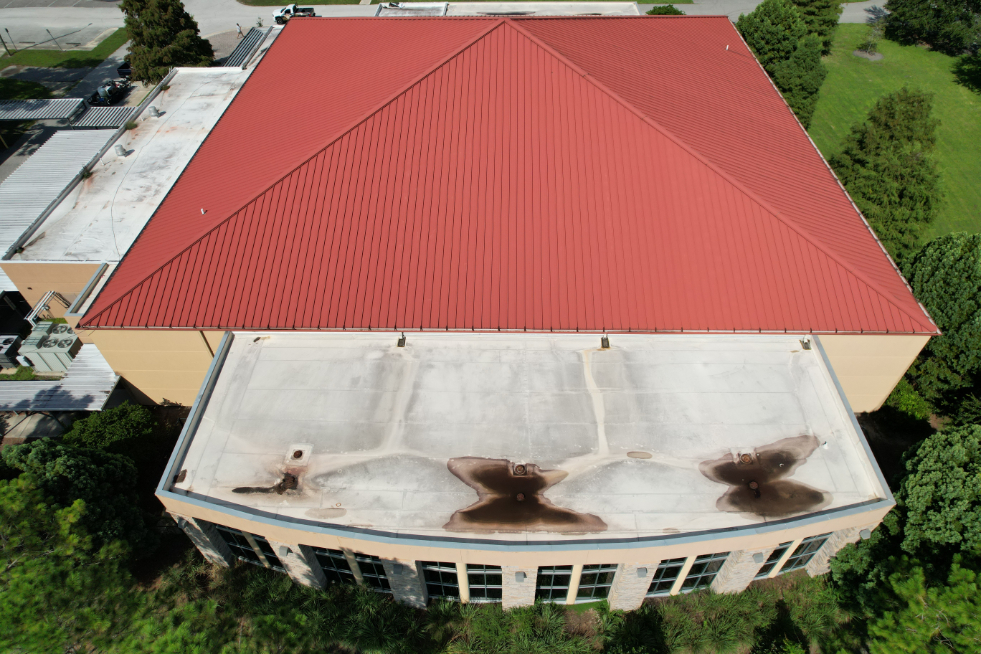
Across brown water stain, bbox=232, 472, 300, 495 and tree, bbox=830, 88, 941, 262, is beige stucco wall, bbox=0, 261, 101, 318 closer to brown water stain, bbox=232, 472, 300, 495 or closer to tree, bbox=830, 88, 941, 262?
brown water stain, bbox=232, 472, 300, 495

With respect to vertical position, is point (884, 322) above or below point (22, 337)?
above

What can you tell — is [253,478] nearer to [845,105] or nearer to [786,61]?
[786,61]

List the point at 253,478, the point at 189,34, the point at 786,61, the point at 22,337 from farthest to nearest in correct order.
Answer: the point at 189,34 → the point at 786,61 → the point at 22,337 → the point at 253,478

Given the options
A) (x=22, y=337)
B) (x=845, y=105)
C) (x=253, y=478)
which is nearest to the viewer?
(x=253, y=478)

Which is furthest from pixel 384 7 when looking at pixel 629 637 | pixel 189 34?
pixel 629 637

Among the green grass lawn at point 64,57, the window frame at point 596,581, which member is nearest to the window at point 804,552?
the window frame at point 596,581

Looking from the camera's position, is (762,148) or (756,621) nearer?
(756,621)
